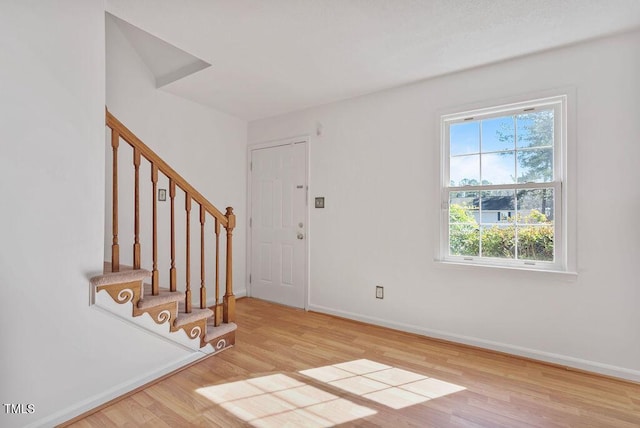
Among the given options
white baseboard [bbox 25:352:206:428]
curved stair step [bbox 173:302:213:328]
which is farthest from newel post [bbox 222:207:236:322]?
white baseboard [bbox 25:352:206:428]

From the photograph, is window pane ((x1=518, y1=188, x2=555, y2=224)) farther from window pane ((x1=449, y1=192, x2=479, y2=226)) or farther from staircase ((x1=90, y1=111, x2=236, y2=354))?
staircase ((x1=90, y1=111, x2=236, y2=354))

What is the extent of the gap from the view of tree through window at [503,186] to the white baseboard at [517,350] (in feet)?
2.40

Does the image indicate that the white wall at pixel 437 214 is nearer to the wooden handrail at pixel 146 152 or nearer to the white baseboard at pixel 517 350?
the white baseboard at pixel 517 350

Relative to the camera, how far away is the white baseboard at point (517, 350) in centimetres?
205

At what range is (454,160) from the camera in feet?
8.91

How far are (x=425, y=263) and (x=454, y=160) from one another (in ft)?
3.33

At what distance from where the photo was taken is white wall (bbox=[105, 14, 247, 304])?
9.07 feet

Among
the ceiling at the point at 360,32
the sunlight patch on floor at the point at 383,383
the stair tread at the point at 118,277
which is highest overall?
the ceiling at the point at 360,32

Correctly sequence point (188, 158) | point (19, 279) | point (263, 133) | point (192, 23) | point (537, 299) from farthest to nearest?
point (263, 133), point (188, 158), point (537, 299), point (192, 23), point (19, 279)

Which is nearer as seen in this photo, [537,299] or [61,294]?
[61,294]

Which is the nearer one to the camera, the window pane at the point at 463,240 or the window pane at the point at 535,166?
the window pane at the point at 535,166

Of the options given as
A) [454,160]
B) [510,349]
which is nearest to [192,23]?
[454,160]

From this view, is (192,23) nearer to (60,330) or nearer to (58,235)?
(58,235)

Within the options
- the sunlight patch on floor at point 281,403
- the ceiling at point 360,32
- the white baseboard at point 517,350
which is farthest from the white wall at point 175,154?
the white baseboard at point 517,350
